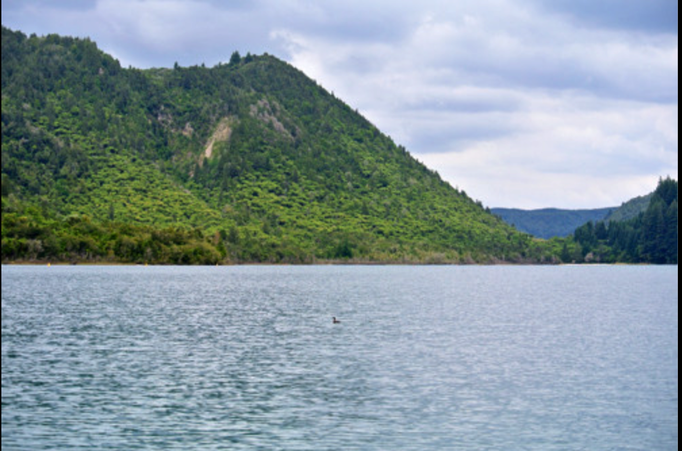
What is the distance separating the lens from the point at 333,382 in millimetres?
46500

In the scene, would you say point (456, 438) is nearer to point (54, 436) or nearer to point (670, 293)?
point (54, 436)

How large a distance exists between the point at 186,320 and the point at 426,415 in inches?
2034

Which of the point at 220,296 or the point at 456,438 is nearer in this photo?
the point at 456,438

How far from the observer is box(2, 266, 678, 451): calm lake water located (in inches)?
1346

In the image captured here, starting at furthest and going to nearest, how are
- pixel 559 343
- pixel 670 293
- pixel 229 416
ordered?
pixel 670 293 → pixel 559 343 → pixel 229 416

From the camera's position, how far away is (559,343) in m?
68.6

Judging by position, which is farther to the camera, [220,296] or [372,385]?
[220,296]

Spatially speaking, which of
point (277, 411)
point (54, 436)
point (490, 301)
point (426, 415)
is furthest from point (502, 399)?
point (490, 301)

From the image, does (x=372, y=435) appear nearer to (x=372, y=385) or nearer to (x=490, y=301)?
(x=372, y=385)

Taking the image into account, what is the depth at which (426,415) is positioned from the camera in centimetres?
3766

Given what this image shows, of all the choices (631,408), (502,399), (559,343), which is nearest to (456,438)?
(502,399)

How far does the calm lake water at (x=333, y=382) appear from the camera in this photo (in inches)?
1346

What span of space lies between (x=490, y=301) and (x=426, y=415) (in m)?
92.4

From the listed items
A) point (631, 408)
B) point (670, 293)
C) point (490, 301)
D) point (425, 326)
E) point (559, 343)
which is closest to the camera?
point (631, 408)
